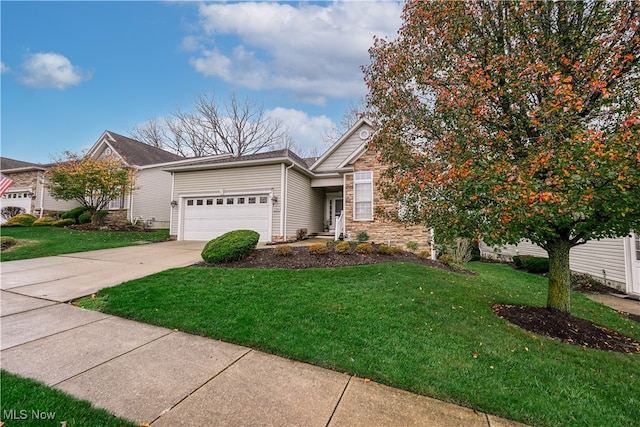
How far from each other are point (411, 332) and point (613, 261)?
864cm

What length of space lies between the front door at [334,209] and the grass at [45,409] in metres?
14.4

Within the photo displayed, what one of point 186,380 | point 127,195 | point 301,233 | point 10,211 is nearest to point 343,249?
point 301,233

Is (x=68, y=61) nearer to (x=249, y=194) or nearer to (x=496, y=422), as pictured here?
(x=249, y=194)

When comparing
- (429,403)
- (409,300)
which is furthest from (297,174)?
(429,403)

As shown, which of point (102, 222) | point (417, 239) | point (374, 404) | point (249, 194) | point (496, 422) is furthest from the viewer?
point (102, 222)

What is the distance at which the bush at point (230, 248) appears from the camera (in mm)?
7625

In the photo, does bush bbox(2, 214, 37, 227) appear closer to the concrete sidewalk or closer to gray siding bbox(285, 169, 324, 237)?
gray siding bbox(285, 169, 324, 237)

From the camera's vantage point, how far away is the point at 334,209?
16.8m

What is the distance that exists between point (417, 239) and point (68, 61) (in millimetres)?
17080

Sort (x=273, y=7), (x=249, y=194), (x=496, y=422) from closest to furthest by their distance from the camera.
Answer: (x=496, y=422)
(x=273, y=7)
(x=249, y=194)

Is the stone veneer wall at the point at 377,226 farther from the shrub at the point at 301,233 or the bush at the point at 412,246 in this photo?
the shrub at the point at 301,233

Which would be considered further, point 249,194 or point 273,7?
point 249,194

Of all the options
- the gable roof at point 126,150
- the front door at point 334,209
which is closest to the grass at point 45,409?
the front door at point 334,209

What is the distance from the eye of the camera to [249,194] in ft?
42.9
